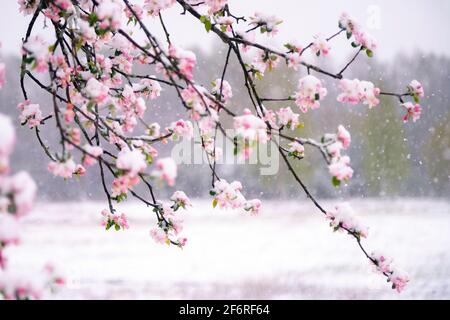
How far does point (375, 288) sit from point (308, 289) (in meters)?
0.76

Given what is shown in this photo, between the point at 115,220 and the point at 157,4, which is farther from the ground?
the point at 157,4

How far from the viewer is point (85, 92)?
1.61m

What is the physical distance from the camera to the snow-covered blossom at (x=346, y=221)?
1694 mm

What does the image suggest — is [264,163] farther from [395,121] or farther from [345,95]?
[345,95]

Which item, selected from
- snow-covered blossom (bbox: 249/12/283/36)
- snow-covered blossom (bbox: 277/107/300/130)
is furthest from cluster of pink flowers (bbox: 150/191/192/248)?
snow-covered blossom (bbox: 249/12/283/36)

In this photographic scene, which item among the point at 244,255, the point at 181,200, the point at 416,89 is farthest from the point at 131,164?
the point at 244,255

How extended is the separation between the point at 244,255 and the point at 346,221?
18.5 ft

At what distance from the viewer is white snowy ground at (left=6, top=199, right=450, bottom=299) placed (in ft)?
18.1

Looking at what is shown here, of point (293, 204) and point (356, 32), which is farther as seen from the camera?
point (293, 204)

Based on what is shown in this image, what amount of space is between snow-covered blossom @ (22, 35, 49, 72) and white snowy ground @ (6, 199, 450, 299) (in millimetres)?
3967

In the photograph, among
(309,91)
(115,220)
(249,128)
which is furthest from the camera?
(115,220)

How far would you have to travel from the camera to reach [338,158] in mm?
1359

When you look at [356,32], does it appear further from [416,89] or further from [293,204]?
[293,204]

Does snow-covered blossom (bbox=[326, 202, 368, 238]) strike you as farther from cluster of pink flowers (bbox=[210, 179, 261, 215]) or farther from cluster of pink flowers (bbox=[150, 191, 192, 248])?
cluster of pink flowers (bbox=[150, 191, 192, 248])
